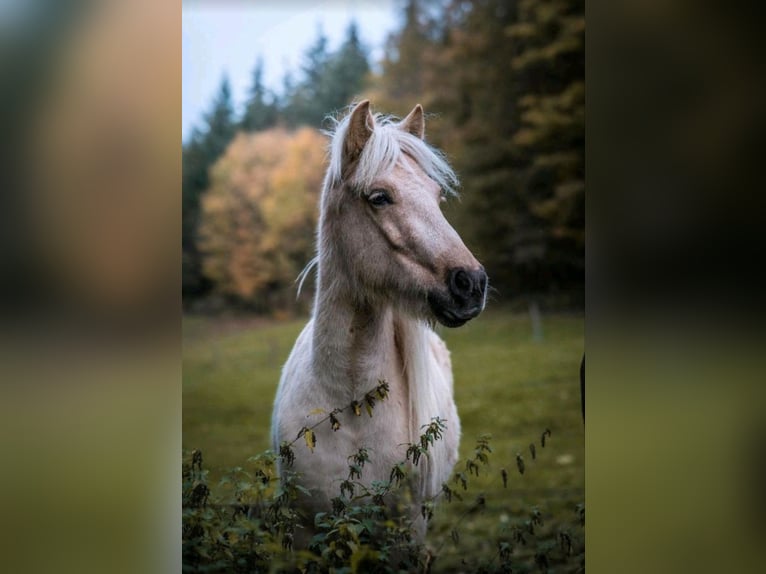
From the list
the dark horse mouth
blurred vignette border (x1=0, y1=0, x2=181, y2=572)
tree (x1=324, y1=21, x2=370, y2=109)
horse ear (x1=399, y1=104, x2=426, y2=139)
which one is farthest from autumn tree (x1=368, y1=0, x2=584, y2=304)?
blurred vignette border (x1=0, y1=0, x2=181, y2=572)

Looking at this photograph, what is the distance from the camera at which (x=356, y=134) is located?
2.88 metres

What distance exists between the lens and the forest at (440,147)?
5734mm

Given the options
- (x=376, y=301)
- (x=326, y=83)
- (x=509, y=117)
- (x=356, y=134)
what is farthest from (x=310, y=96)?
(x=376, y=301)

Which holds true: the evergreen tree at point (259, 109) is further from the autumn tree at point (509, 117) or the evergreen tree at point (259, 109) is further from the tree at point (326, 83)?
the autumn tree at point (509, 117)

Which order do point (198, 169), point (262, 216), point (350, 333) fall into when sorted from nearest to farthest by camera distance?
point (350, 333)
point (198, 169)
point (262, 216)

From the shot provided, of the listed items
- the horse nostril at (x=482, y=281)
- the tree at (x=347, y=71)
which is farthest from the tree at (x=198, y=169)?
the horse nostril at (x=482, y=281)

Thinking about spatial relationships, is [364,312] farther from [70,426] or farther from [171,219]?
[70,426]

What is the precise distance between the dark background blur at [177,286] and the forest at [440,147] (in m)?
2.98

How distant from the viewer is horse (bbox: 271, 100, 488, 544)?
111 inches

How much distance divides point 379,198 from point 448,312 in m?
0.54

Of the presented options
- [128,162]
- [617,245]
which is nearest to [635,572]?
[617,245]

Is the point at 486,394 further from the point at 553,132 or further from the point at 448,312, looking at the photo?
the point at 448,312

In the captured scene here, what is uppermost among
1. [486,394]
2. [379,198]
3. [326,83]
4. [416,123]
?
[326,83]

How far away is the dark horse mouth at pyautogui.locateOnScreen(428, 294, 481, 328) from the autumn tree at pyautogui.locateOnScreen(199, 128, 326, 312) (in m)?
3.20
